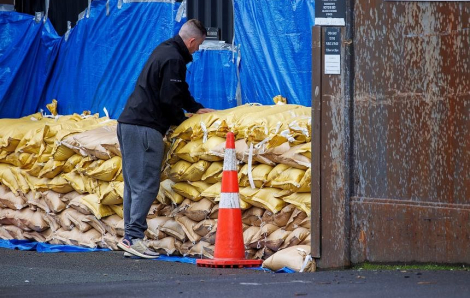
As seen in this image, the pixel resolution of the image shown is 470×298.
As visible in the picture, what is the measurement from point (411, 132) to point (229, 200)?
153cm

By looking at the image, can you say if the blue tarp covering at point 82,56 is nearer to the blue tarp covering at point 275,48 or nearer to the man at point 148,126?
the blue tarp covering at point 275,48

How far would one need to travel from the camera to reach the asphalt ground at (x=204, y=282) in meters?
5.53

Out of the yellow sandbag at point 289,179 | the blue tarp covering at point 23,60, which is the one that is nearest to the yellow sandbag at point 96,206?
the yellow sandbag at point 289,179

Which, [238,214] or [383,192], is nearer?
[383,192]

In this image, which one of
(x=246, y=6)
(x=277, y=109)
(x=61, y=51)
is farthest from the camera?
(x=61, y=51)

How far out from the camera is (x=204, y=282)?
612 cm

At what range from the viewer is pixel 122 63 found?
1012cm

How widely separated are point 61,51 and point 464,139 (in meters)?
5.85

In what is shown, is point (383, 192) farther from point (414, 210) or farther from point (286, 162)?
point (286, 162)

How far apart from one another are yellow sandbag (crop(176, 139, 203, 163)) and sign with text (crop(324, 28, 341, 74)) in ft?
4.98

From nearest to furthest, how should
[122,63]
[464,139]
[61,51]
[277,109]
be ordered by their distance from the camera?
1. [464,139]
2. [277,109]
3. [122,63]
4. [61,51]

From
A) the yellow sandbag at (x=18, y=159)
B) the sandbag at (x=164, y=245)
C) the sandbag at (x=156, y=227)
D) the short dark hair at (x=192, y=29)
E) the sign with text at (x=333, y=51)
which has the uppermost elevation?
the short dark hair at (x=192, y=29)

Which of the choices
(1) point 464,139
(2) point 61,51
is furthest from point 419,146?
(2) point 61,51

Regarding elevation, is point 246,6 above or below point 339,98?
above
